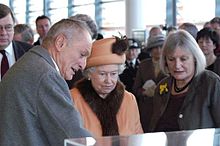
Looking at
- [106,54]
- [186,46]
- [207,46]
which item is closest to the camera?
[106,54]

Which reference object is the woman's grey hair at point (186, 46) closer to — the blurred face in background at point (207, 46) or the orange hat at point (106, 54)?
the orange hat at point (106, 54)

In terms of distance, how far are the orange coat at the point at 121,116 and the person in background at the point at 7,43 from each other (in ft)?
2.62

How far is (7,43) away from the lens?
3.58 meters

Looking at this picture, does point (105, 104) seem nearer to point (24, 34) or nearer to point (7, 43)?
point (7, 43)

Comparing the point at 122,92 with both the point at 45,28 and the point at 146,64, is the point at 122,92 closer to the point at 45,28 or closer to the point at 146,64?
the point at 146,64

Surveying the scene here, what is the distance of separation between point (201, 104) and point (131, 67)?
273 centimetres

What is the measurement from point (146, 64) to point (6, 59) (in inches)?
68.4

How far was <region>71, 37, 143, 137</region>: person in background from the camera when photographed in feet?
9.48

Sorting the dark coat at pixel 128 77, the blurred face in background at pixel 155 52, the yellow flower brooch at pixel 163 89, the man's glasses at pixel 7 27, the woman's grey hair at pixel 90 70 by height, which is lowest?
the dark coat at pixel 128 77

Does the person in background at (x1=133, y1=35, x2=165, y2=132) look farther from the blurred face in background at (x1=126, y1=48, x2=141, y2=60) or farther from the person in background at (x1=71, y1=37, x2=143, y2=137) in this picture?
the person in background at (x1=71, y1=37, x2=143, y2=137)

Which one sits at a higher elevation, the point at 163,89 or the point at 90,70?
the point at 90,70

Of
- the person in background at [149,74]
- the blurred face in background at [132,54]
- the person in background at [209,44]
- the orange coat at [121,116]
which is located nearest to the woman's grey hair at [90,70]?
the orange coat at [121,116]

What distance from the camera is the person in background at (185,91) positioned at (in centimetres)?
310

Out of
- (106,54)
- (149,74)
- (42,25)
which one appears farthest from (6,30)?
(42,25)
